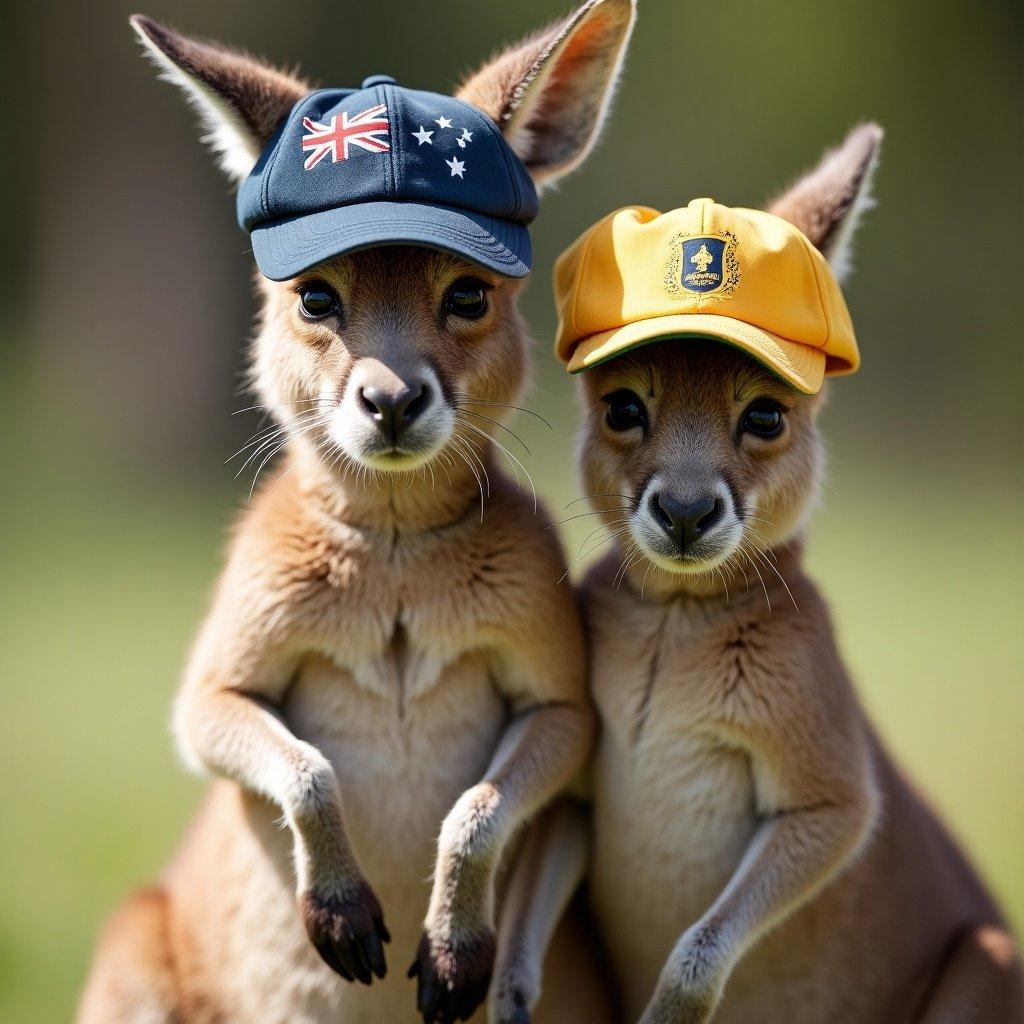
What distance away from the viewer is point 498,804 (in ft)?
14.2

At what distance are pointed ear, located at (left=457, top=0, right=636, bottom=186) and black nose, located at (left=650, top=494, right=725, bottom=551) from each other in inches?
51.5

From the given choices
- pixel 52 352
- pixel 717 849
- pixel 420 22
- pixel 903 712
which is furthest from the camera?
pixel 420 22

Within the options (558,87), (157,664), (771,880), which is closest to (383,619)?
(771,880)

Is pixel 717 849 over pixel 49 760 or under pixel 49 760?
over

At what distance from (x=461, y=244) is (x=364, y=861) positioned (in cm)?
186

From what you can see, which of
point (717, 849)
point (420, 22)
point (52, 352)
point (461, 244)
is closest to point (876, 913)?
point (717, 849)

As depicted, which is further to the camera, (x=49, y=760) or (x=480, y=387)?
(x=49, y=760)

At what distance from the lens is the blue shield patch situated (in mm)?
4320

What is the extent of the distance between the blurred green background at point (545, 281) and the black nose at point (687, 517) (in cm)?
769

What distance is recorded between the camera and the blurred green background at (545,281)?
13.5 m

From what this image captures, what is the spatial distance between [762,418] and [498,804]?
53.9 inches

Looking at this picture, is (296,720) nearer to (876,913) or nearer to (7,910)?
(876,913)

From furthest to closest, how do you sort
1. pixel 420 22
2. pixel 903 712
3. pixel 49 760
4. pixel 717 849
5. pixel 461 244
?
pixel 420 22 < pixel 903 712 < pixel 49 760 < pixel 717 849 < pixel 461 244

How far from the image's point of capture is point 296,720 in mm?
4648
